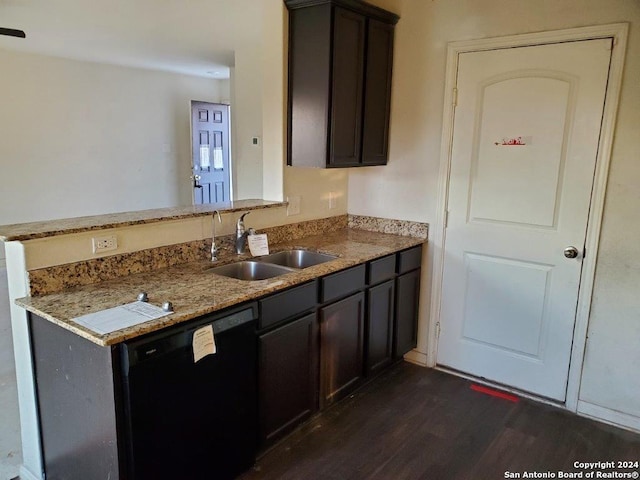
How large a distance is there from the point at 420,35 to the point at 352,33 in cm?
55

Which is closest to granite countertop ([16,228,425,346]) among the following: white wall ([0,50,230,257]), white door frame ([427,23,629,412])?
white door frame ([427,23,629,412])

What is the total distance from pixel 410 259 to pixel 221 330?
63.7 inches

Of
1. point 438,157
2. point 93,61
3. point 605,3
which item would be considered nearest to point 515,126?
point 438,157

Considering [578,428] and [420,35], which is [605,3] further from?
[578,428]

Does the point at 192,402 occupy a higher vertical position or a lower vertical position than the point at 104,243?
lower

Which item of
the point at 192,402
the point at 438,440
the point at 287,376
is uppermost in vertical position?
the point at 192,402

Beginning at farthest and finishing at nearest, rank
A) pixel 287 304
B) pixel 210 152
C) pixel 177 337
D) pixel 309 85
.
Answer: pixel 210 152 < pixel 309 85 < pixel 287 304 < pixel 177 337

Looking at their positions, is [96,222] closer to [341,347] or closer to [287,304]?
[287,304]

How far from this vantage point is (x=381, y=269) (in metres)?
2.83

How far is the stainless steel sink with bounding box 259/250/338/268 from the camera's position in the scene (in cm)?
277

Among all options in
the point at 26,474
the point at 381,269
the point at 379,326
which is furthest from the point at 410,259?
the point at 26,474

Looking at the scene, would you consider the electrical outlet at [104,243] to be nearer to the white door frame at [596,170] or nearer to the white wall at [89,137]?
the white door frame at [596,170]

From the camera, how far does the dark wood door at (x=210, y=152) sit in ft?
23.0

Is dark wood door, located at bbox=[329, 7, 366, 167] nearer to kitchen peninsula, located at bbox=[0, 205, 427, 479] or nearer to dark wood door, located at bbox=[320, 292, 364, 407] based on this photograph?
kitchen peninsula, located at bbox=[0, 205, 427, 479]
